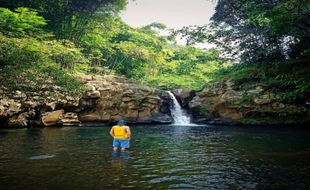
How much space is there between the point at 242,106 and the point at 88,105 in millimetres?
19170

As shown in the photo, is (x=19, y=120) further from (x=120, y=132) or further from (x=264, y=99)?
(x=264, y=99)

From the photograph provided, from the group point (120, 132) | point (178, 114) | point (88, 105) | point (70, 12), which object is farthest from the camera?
point (70, 12)

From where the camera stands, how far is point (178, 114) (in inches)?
1753

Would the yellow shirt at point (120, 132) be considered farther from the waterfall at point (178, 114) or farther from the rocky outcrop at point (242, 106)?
the waterfall at point (178, 114)

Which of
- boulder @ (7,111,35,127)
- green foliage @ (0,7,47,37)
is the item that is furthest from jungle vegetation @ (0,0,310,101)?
boulder @ (7,111,35,127)

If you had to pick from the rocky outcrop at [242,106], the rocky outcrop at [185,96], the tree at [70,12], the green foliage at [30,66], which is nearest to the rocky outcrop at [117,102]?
the rocky outcrop at [185,96]

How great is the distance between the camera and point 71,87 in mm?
33688

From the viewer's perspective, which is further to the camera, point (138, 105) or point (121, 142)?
point (138, 105)

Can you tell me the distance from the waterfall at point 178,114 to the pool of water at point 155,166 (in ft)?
75.9

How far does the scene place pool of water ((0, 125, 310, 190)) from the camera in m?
10.8

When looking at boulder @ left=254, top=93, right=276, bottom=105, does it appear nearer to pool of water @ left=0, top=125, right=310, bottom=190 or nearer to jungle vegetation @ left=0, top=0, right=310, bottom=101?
jungle vegetation @ left=0, top=0, right=310, bottom=101

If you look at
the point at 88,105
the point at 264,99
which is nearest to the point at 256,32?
the point at 264,99

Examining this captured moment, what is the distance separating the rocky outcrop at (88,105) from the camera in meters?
32.5

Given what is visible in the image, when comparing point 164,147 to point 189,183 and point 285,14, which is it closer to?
point 189,183
